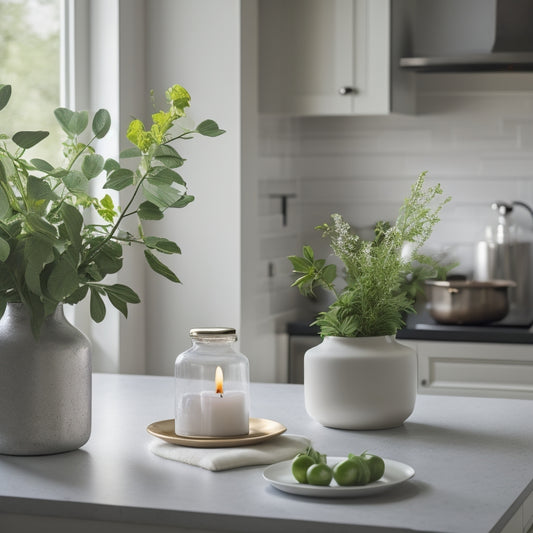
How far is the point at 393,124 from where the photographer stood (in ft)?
13.2

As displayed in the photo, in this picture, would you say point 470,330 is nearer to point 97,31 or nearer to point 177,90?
point 97,31

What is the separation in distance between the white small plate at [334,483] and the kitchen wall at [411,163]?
2.30m

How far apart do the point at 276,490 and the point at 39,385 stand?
43 cm

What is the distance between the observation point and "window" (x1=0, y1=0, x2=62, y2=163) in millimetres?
3021

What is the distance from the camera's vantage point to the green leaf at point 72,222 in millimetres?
1443

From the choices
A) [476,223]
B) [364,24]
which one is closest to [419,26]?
[364,24]

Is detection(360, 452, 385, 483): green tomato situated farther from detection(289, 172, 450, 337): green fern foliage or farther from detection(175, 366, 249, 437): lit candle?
detection(289, 172, 450, 337): green fern foliage

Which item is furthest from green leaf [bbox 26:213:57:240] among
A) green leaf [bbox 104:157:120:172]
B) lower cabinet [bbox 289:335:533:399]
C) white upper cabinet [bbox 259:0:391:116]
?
white upper cabinet [bbox 259:0:391:116]

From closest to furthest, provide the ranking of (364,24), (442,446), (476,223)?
(442,446)
(364,24)
(476,223)

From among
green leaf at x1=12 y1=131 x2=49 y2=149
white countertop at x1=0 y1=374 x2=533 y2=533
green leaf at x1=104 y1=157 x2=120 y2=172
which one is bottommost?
white countertop at x1=0 y1=374 x2=533 y2=533

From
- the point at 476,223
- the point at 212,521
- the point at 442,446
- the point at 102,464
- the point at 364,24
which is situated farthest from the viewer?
the point at 476,223

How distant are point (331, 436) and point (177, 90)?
2.09ft

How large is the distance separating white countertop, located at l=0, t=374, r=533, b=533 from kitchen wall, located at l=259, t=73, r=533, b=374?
1.99 meters

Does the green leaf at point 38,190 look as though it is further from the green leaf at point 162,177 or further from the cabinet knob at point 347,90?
the cabinet knob at point 347,90
